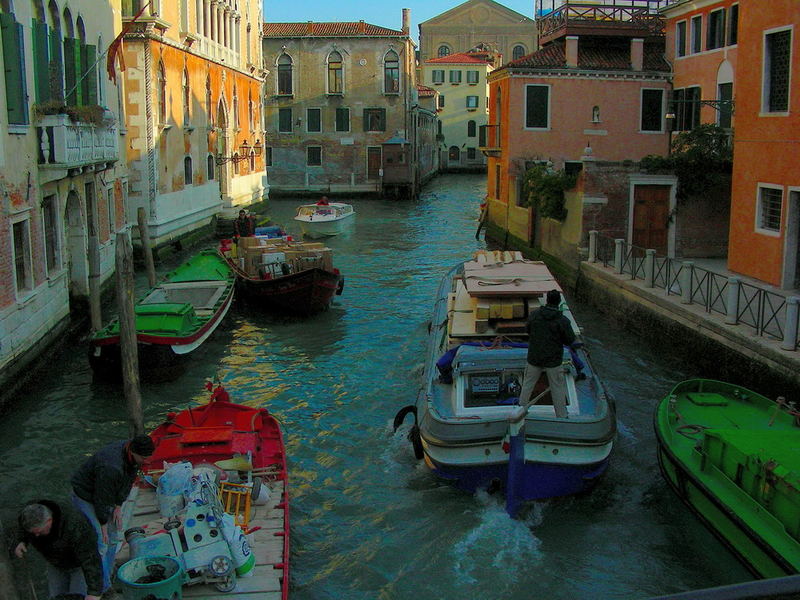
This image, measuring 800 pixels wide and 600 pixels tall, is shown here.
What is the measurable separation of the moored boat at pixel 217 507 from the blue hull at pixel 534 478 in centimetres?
144

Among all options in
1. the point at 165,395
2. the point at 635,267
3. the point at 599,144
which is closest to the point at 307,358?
the point at 165,395

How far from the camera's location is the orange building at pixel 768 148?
11.8 meters

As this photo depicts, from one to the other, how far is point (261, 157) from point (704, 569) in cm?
3038

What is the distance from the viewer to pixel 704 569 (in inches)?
255

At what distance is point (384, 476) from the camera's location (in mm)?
8180

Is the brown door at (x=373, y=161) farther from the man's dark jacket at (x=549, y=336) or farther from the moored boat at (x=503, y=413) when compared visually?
the man's dark jacket at (x=549, y=336)

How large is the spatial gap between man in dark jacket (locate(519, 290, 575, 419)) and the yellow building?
11686 millimetres

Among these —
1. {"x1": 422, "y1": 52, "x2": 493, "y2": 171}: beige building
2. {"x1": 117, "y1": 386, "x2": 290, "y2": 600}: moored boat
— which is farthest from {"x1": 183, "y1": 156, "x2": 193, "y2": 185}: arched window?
{"x1": 422, "y1": 52, "x2": 493, "y2": 171}: beige building

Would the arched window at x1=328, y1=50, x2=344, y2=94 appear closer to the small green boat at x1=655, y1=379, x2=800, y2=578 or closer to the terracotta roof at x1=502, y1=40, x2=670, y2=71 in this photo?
the terracotta roof at x1=502, y1=40, x2=670, y2=71

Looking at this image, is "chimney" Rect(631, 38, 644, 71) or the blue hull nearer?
the blue hull

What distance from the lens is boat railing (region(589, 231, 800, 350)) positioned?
365 inches

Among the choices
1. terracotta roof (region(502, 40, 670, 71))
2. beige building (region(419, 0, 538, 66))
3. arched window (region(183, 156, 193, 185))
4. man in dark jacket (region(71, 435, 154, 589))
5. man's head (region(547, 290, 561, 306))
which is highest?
beige building (region(419, 0, 538, 66))

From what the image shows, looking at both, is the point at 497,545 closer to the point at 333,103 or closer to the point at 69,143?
the point at 69,143

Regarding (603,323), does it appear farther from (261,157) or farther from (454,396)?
(261,157)
